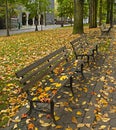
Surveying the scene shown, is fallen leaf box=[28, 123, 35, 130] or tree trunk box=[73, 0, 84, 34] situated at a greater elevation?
tree trunk box=[73, 0, 84, 34]

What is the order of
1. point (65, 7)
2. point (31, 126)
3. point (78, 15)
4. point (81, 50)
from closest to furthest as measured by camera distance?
1. point (31, 126)
2. point (81, 50)
3. point (78, 15)
4. point (65, 7)

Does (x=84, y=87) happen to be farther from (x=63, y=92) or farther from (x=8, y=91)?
(x=8, y=91)

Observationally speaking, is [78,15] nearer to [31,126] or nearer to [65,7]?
[31,126]

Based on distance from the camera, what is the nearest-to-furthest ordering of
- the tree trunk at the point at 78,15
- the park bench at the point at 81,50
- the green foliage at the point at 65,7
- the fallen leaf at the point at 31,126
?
the fallen leaf at the point at 31,126
the park bench at the point at 81,50
the tree trunk at the point at 78,15
the green foliage at the point at 65,7

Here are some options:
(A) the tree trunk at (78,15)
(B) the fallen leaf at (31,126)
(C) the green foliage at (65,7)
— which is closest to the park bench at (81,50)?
(B) the fallen leaf at (31,126)

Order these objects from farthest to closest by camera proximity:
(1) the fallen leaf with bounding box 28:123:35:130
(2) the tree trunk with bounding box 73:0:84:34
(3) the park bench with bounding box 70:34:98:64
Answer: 1. (2) the tree trunk with bounding box 73:0:84:34
2. (3) the park bench with bounding box 70:34:98:64
3. (1) the fallen leaf with bounding box 28:123:35:130

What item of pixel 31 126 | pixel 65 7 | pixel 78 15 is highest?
pixel 65 7

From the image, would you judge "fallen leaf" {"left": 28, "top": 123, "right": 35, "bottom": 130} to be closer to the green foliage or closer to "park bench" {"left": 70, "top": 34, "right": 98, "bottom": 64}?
"park bench" {"left": 70, "top": 34, "right": 98, "bottom": 64}

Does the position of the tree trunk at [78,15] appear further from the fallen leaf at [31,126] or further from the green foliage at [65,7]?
the green foliage at [65,7]

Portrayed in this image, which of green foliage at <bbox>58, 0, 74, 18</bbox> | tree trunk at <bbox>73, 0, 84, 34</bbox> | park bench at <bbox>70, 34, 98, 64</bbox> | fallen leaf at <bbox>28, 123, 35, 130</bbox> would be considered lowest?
fallen leaf at <bbox>28, 123, 35, 130</bbox>

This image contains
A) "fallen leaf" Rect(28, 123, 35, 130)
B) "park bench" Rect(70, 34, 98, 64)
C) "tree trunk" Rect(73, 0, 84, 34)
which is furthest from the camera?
"tree trunk" Rect(73, 0, 84, 34)

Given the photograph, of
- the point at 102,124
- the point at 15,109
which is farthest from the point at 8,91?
the point at 102,124

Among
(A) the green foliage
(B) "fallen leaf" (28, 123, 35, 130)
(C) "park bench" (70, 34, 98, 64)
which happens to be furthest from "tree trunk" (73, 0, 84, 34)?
(A) the green foliage

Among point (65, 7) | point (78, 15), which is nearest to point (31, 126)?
point (78, 15)
